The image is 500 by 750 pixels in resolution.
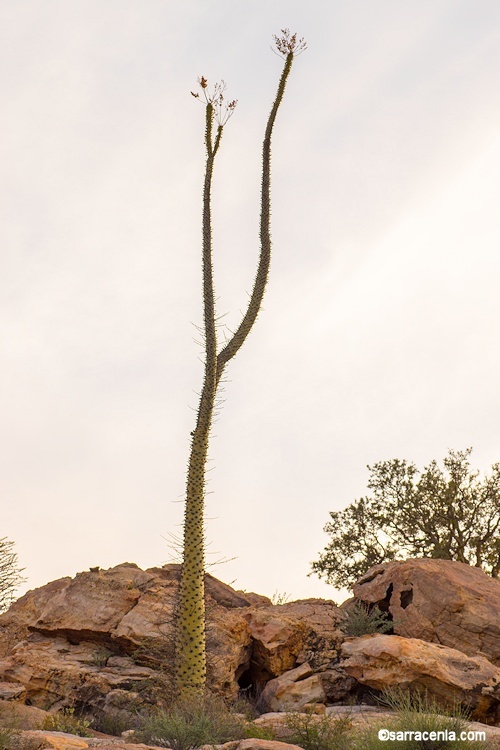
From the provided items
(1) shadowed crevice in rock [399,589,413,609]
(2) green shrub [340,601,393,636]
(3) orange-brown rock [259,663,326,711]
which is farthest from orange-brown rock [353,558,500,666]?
(3) orange-brown rock [259,663,326,711]

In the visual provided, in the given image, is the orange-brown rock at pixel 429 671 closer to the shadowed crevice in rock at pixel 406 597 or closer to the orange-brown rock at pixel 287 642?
the orange-brown rock at pixel 287 642

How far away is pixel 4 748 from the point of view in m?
7.25

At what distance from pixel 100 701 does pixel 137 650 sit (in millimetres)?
1347

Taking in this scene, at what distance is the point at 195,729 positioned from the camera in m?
8.34

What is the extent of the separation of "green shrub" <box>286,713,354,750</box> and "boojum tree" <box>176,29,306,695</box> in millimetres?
2767

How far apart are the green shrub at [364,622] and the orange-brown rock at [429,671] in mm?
1508

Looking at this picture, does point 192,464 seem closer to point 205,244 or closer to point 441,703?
point 205,244

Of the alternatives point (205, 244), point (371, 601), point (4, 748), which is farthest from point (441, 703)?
point (205, 244)

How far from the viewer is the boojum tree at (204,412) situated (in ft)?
39.6

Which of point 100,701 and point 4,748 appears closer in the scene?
point 4,748

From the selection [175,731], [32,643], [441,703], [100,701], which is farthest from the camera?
[32,643]

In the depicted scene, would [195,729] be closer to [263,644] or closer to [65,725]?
[65,725]

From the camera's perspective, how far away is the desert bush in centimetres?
826

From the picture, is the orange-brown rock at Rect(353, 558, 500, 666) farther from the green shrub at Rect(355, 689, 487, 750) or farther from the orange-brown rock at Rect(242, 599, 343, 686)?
the green shrub at Rect(355, 689, 487, 750)
